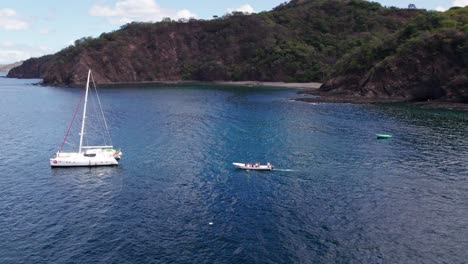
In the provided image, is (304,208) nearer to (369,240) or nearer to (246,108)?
(369,240)

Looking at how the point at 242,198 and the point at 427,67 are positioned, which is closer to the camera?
the point at 242,198

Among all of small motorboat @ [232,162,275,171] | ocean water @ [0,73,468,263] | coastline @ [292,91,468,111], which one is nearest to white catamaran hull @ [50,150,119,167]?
ocean water @ [0,73,468,263]

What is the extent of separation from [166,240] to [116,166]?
35574mm

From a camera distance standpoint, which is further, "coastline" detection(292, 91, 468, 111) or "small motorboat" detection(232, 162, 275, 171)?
"coastline" detection(292, 91, 468, 111)

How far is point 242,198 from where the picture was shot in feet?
209

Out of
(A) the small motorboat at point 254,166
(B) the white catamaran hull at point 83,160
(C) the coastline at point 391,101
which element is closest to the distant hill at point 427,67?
(C) the coastline at point 391,101

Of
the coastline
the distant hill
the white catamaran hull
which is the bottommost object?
the white catamaran hull

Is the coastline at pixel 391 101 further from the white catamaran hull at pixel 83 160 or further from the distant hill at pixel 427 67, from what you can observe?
the white catamaran hull at pixel 83 160

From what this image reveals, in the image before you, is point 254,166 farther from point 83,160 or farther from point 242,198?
point 83,160

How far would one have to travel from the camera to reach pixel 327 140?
104250 millimetres

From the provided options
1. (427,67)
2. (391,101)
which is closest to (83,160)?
(391,101)

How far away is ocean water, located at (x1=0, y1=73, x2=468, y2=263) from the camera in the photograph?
156 feet

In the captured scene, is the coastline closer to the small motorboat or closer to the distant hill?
the distant hill

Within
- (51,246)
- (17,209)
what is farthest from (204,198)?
(17,209)
